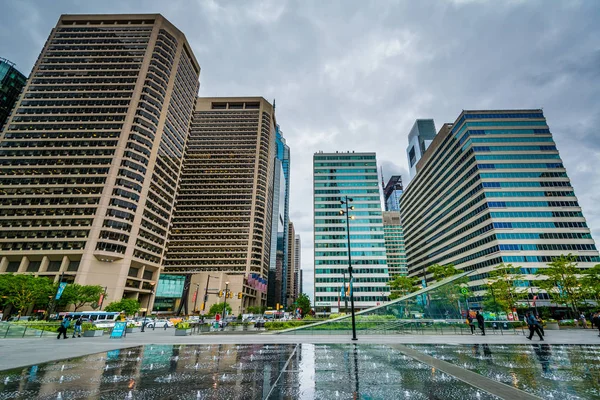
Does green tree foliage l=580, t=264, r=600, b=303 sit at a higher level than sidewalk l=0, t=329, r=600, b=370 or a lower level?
higher

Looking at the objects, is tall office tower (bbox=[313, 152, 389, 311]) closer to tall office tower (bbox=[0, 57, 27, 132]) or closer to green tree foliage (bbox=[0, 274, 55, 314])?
green tree foliage (bbox=[0, 274, 55, 314])

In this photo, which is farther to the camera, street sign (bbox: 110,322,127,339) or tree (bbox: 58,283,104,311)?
tree (bbox: 58,283,104,311)

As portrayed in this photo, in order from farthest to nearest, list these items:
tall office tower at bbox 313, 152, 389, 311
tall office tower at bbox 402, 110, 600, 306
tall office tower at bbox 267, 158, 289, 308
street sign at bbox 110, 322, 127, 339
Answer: tall office tower at bbox 267, 158, 289, 308 < tall office tower at bbox 313, 152, 389, 311 < tall office tower at bbox 402, 110, 600, 306 < street sign at bbox 110, 322, 127, 339

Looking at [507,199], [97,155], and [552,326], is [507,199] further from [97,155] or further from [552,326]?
[97,155]

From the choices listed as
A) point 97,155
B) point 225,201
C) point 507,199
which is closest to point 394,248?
point 507,199

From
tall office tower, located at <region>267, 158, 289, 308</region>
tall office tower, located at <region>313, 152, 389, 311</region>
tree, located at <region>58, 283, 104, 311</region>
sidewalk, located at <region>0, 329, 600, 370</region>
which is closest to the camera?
sidewalk, located at <region>0, 329, 600, 370</region>

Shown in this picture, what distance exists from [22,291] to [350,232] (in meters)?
90.7

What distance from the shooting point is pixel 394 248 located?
167000 mm

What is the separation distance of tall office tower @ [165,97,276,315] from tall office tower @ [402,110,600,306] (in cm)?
6938

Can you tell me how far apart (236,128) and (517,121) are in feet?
367

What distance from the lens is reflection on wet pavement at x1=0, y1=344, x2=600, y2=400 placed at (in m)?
6.35

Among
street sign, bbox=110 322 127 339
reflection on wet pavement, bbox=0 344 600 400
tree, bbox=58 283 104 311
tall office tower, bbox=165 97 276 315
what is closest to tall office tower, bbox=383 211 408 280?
tall office tower, bbox=165 97 276 315

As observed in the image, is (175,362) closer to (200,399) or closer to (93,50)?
(200,399)

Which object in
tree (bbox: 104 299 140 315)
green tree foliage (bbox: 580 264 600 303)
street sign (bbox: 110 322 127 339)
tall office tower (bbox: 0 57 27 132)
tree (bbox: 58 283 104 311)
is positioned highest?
tall office tower (bbox: 0 57 27 132)
